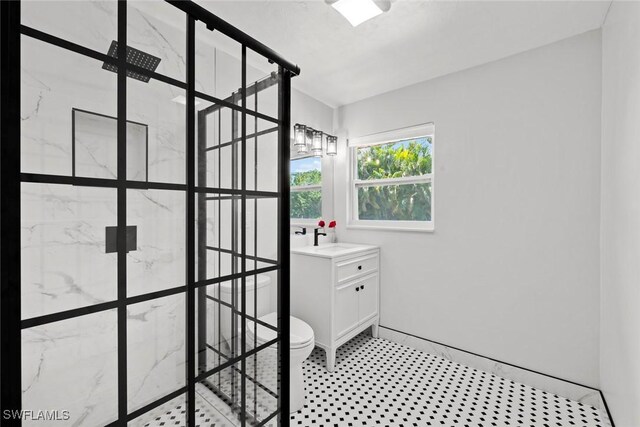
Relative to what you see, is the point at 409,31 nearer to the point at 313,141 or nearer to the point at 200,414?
the point at 313,141

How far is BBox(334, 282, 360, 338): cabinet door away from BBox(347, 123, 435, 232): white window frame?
2.37 feet

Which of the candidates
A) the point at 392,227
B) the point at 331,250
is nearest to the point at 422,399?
the point at 331,250

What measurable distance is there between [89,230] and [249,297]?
622 millimetres

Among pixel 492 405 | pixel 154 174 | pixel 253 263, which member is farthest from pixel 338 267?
pixel 154 174

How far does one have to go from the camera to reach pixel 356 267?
243cm

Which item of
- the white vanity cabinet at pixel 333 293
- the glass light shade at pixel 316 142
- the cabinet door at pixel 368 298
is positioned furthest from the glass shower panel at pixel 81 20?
the cabinet door at pixel 368 298

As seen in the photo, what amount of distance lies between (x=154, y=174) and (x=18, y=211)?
309 millimetres

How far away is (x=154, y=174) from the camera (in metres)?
0.86

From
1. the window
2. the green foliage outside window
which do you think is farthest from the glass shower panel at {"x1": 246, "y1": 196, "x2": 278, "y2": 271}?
the green foliage outside window

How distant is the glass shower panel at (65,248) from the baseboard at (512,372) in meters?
2.46

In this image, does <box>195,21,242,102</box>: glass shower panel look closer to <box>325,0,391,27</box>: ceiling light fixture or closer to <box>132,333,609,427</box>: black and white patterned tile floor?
<box>325,0,391,27</box>: ceiling light fixture

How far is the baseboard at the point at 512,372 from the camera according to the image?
180cm

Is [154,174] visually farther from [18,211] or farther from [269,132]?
[269,132]

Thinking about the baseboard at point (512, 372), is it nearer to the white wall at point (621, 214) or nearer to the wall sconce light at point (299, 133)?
the white wall at point (621, 214)
